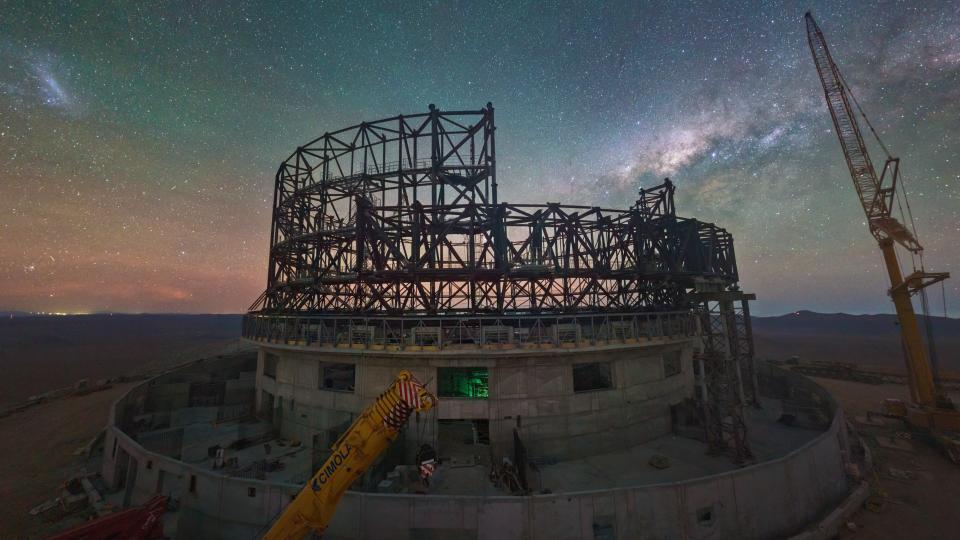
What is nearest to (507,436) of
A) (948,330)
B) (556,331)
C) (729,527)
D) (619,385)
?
(556,331)

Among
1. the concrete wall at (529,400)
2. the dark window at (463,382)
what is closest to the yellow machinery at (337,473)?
the concrete wall at (529,400)

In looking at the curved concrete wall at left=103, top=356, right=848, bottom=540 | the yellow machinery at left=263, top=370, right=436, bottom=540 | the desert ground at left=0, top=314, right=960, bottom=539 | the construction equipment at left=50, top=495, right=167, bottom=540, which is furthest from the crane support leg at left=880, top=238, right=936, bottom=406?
the construction equipment at left=50, top=495, right=167, bottom=540

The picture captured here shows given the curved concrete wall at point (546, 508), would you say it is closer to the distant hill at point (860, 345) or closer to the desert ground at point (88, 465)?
the desert ground at point (88, 465)

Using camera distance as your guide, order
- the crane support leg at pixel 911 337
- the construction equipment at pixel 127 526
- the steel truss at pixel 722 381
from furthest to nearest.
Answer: the crane support leg at pixel 911 337
the steel truss at pixel 722 381
the construction equipment at pixel 127 526

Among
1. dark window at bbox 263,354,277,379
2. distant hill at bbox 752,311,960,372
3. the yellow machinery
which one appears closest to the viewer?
the yellow machinery

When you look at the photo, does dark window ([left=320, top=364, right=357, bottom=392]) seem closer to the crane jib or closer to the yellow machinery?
the yellow machinery
